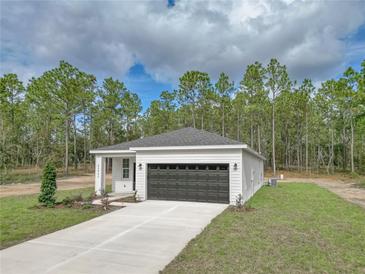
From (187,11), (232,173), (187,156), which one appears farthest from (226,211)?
(187,11)

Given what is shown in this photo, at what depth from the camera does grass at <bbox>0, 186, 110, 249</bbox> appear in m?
6.66

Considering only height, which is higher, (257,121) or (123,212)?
(257,121)

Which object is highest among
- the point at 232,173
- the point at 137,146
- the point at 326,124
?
the point at 326,124

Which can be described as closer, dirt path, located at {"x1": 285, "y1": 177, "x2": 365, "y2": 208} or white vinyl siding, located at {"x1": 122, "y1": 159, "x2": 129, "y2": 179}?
dirt path, located at {"x1": 285, "y1": 177, "x2": 365, "y2": 208}

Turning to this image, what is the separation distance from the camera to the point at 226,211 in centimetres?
995

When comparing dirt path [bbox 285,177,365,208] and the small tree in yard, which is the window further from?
dirt path [bbox 285,177,365,208]

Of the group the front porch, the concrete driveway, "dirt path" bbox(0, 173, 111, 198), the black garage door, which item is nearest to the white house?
the black garage door

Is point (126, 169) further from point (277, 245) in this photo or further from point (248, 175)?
point (277, 245)

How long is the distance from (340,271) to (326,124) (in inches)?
1572

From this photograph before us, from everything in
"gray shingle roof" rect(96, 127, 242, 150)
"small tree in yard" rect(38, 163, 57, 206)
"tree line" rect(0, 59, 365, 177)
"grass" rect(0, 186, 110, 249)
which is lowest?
"grass" rect(0, 186, 110, 249)

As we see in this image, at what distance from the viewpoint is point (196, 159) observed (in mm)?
12102

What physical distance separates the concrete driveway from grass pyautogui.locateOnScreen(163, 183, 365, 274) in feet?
1.50

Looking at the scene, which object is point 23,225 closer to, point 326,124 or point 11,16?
point 11,16

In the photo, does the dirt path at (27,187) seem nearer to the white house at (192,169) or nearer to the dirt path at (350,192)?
the white house at (192,169)
